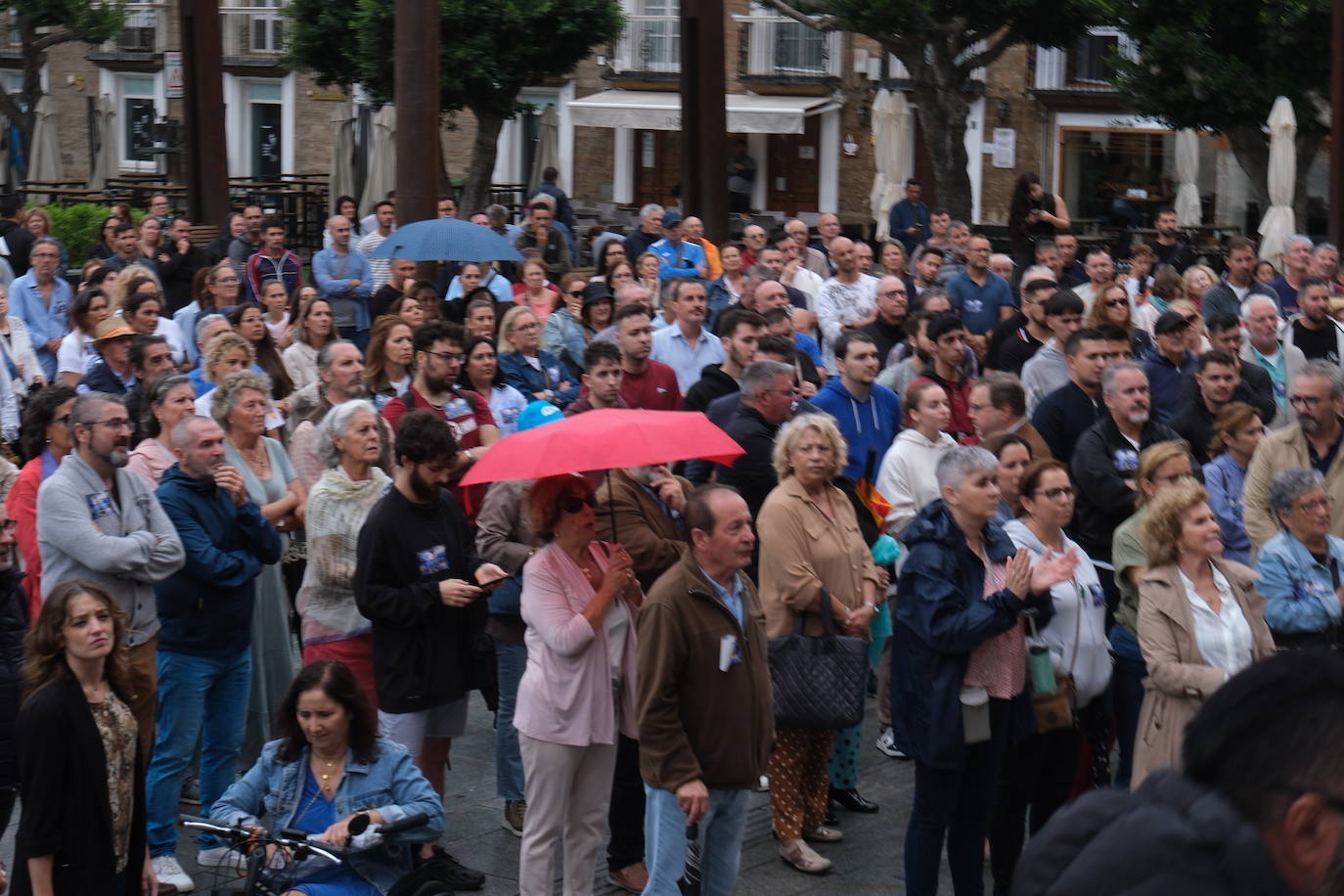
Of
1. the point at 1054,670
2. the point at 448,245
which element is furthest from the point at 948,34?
the point at 1054,670

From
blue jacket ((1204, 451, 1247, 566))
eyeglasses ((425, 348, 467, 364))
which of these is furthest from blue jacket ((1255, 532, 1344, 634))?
eyeglasses ((425, 348, 467, 364))

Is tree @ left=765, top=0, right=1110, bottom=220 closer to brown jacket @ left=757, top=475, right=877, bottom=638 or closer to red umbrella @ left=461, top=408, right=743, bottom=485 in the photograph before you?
brown jacket @ left=757, top=475, right=877, bottom=638

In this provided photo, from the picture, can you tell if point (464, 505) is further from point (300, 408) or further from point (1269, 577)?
point (1269, 577)

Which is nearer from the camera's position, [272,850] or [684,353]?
[272,850]

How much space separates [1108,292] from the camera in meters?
10.6

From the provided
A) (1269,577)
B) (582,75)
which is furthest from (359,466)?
(582,75)

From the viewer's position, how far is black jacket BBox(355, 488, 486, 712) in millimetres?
6484

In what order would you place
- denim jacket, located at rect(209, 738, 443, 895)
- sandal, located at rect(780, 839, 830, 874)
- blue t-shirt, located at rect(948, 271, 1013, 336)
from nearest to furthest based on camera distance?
1. denim jacket, located at rect(209, 738, 443, 895)
2. sandal, located at rect(780, 839, 830, 874)
3. blue t-shirt, located at rect(948, 271, 1013, 336)

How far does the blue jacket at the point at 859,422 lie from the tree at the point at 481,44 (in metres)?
22.1

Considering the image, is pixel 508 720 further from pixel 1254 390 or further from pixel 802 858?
pixel 1254 390

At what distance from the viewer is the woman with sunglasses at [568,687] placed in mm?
5895

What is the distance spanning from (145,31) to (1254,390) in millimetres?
44434

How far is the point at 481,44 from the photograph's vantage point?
29.9m

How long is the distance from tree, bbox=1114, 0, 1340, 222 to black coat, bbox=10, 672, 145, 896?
20948mm
